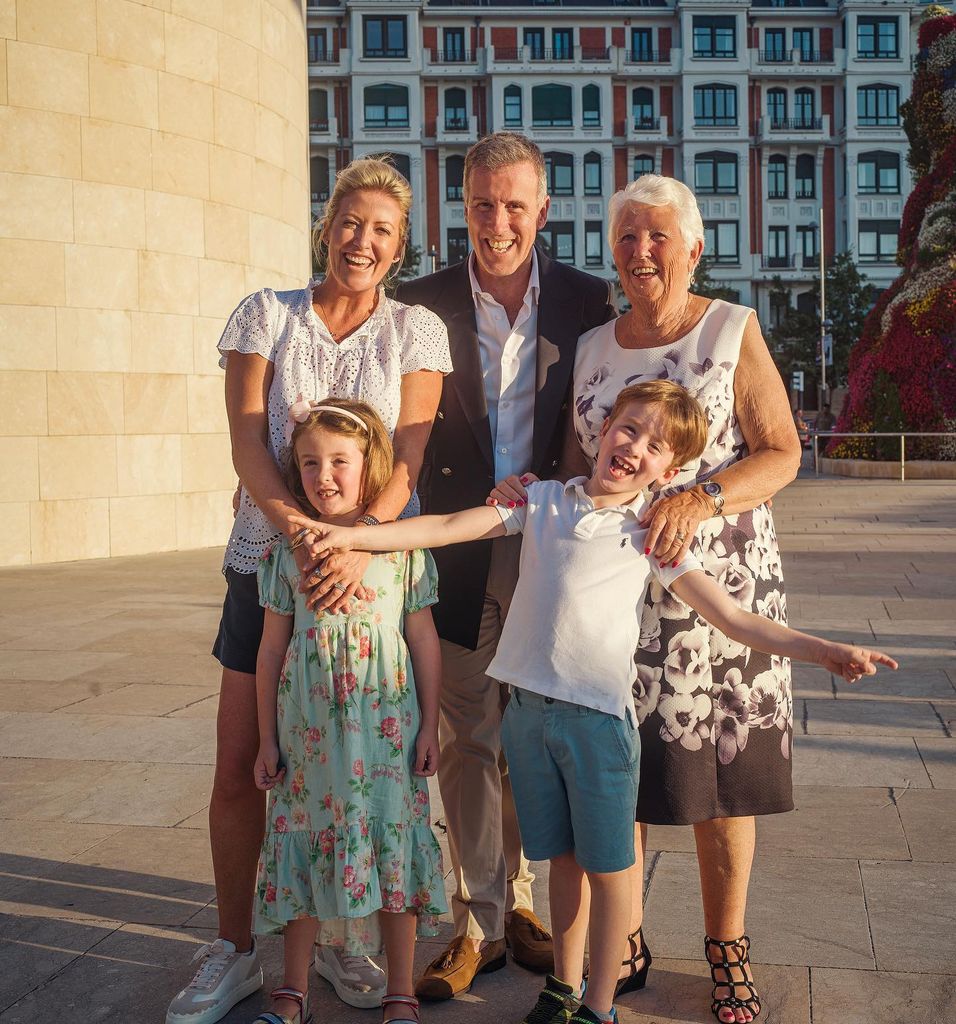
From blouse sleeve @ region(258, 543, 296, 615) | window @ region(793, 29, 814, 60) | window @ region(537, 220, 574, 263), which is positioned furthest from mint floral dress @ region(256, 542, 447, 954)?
window @ region(793, 29, 814, 60)

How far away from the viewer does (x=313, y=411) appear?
121 inches

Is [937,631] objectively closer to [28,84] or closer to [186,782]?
[186,782]

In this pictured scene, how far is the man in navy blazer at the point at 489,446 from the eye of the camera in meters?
3.48

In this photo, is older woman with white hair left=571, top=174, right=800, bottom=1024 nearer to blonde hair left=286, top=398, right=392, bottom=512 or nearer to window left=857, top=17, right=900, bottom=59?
blonde hair left=286, top=398, right=392, bottom=512

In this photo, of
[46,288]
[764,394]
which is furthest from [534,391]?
[46,288]

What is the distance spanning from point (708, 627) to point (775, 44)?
62.2 m

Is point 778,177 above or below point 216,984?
above

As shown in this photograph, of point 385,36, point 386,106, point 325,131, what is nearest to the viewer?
point 325,131

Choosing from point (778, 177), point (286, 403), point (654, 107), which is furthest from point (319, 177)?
point (286, 403)

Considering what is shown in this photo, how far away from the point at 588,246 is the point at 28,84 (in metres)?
47.7

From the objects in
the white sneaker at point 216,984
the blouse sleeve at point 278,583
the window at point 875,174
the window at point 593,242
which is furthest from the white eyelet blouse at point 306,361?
the window at point 875,174

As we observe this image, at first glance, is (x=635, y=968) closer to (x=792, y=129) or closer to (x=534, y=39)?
(x=534, y=39)

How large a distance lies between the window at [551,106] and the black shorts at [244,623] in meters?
58.1

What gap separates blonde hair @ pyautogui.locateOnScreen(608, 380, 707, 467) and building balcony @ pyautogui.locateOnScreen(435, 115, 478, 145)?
56750mm
